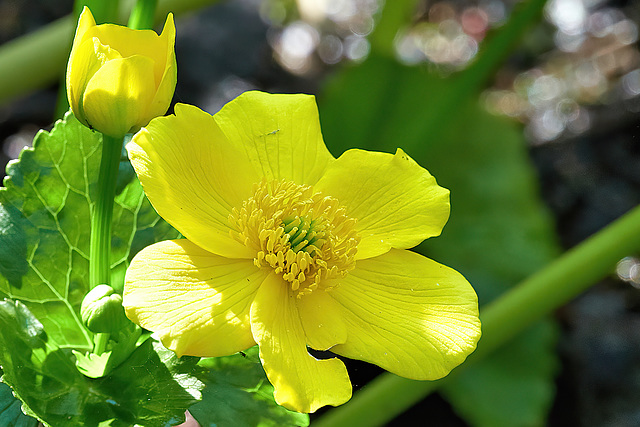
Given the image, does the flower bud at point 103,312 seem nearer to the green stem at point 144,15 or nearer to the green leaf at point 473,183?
the green stem at point 144,15


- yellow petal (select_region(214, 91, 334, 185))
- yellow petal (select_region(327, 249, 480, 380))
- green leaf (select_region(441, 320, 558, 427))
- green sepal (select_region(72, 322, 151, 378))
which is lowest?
green leaf (select_region(441, 320, 558, 427))

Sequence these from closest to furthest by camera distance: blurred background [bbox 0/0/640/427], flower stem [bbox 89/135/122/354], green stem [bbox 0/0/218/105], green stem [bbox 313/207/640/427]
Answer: flower stem [bbox 89/135/122/354]
green stem [bbox 313/207/640/427]
green stem [bbox 0/0/218/105]
blurred background [bbox 0/0/640/427]

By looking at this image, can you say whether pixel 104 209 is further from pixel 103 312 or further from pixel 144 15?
pixel 144 15

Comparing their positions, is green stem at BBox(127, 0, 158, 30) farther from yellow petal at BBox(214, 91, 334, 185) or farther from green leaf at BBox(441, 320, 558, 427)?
green leaf at BBox(441, 320, 558, 427)

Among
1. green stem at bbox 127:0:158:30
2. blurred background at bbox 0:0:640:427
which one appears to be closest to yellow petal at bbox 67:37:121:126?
green stem at bbox 127:0:158:30

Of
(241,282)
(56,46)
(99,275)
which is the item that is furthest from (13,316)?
(56,46)

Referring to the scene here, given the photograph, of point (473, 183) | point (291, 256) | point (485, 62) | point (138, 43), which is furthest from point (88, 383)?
point (473, 183)

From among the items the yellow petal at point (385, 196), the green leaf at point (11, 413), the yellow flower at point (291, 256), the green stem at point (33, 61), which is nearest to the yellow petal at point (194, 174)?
the yellow flower at point (291, 256)
